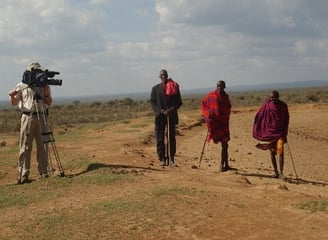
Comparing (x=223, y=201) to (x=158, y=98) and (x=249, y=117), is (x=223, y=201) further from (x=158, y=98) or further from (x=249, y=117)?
(x=249, y=117)

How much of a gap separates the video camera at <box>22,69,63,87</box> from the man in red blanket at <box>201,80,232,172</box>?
3338 mm

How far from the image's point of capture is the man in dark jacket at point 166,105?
11516 millimetres

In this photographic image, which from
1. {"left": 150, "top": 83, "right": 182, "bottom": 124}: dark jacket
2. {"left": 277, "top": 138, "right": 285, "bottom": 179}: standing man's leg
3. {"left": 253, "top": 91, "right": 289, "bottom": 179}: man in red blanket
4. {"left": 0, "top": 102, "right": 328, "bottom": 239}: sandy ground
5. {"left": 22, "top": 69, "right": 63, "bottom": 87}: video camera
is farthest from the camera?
{"left": 150, "top": 83, "right": 182, "bottom": 124}: dark jacket

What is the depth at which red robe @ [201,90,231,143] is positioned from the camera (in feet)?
37.6

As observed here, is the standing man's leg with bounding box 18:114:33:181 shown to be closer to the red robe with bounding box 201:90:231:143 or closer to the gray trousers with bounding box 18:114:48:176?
the gray trousers with bounding box 18:114:48:176

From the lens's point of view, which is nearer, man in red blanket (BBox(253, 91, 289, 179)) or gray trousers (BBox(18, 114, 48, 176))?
gray trousers (BBox(18, 114, 48, 176))

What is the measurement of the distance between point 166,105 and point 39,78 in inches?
115

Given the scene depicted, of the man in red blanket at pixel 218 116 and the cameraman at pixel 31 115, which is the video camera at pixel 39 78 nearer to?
the cameraman at pixel 31 115

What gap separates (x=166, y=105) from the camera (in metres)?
11.6

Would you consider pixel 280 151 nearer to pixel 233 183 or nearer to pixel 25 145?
pixel 233 183

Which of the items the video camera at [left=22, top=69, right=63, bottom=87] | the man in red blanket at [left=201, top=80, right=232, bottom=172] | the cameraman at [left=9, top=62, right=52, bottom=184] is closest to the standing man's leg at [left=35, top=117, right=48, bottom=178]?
the cameraman at [left=9, top=62, right=52, bottom=184]

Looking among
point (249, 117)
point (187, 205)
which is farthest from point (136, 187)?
point (249, 117)

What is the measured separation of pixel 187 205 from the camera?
770 centimetres

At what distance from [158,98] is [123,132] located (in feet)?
29.0
